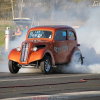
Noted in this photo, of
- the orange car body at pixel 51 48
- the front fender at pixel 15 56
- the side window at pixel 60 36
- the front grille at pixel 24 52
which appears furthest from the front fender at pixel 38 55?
the side window at pixel 60 36

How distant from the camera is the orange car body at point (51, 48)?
11.6m

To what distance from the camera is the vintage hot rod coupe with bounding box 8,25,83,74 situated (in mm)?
11578

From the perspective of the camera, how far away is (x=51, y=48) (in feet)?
40.1

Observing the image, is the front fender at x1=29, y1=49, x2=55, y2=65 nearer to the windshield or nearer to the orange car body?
the orange car body

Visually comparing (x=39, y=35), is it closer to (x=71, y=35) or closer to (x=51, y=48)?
(x=51, y=48)

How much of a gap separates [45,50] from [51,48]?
633 millimetres

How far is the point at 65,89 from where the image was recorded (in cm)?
798

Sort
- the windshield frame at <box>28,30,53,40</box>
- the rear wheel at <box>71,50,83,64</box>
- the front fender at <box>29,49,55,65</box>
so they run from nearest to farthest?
1. the front fender at <box>29,49,55,65</box>
2. the windshield frame at <box>28,30,53,40</box>
3. the rear wheel at <box>71,50,83,64</box>

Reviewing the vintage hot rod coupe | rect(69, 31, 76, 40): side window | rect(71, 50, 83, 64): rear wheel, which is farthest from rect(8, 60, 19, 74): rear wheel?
rect(69, 31, 76, 40): side window

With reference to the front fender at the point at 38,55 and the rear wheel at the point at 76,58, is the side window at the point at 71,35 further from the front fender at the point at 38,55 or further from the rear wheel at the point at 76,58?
the front fender at the point at 38,55

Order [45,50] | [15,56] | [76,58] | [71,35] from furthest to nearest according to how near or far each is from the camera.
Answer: [71,35], [76,58], [15,56], [45,50]

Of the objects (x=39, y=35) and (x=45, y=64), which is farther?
(x=39, y=35)

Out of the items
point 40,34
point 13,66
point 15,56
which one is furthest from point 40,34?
point 13,66

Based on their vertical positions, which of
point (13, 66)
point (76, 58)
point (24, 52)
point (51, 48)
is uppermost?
point (51, 48)
